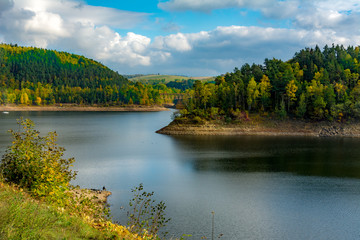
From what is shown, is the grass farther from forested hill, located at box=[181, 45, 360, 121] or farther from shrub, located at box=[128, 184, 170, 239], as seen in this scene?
forested hill, located at box=[181, 45, 360, 121]

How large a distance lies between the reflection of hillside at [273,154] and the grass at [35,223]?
2723 centimetres

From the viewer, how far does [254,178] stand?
3134cm

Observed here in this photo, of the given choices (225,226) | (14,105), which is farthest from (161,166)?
(14,105)

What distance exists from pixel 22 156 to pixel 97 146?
3949 cm

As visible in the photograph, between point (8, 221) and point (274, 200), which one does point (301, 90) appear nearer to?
point (274, 200)

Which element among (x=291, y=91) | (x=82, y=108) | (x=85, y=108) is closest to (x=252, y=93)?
(x=291, y=91)

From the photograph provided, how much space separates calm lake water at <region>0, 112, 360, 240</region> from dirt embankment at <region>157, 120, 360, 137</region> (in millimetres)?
7327

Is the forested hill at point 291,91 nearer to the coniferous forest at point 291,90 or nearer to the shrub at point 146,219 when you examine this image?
the coniferous forest at point 291,90

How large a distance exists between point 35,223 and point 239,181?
2491 centimetres

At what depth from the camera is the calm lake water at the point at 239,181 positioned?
19.9m

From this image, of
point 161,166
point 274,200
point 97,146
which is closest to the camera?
point 274,200

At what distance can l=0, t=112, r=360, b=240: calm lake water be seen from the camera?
1994 centimetres

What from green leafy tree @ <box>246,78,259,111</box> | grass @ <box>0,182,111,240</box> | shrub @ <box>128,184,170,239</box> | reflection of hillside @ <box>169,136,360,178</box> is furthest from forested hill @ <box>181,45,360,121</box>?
grass @ <box>0,182,111,240</box>

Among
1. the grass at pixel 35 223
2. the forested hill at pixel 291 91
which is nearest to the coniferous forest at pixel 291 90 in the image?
the forested hill at pixel 291 91
